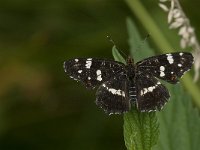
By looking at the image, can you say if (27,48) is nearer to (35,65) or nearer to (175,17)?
(35,65)

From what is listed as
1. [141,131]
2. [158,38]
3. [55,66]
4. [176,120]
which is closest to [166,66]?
[176,120]

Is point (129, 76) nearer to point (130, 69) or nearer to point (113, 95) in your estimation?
point (130, 69)

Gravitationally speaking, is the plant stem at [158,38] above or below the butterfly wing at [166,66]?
above

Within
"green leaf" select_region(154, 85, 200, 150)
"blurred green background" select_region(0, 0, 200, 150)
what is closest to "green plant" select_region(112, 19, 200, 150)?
"green leaf" select_region(154, 85, 200, 150)

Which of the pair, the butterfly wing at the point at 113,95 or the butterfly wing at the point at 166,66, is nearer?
the butterfly wing at the point at 113,95

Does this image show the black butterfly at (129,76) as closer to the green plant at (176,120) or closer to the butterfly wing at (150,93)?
the butterfly wing at (150,93)

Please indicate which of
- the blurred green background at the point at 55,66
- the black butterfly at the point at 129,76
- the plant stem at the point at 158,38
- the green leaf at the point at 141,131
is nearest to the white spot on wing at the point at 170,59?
the black butterfly at the point at 129,76

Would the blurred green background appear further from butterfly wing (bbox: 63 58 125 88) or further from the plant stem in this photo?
butterfly wing (bbox: 63 58 125 88)

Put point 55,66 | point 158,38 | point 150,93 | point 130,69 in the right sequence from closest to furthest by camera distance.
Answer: point 150,93
point 130,69
point 158,38
point 55,66

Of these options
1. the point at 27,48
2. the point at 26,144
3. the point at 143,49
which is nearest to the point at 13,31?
the point at 27,48
